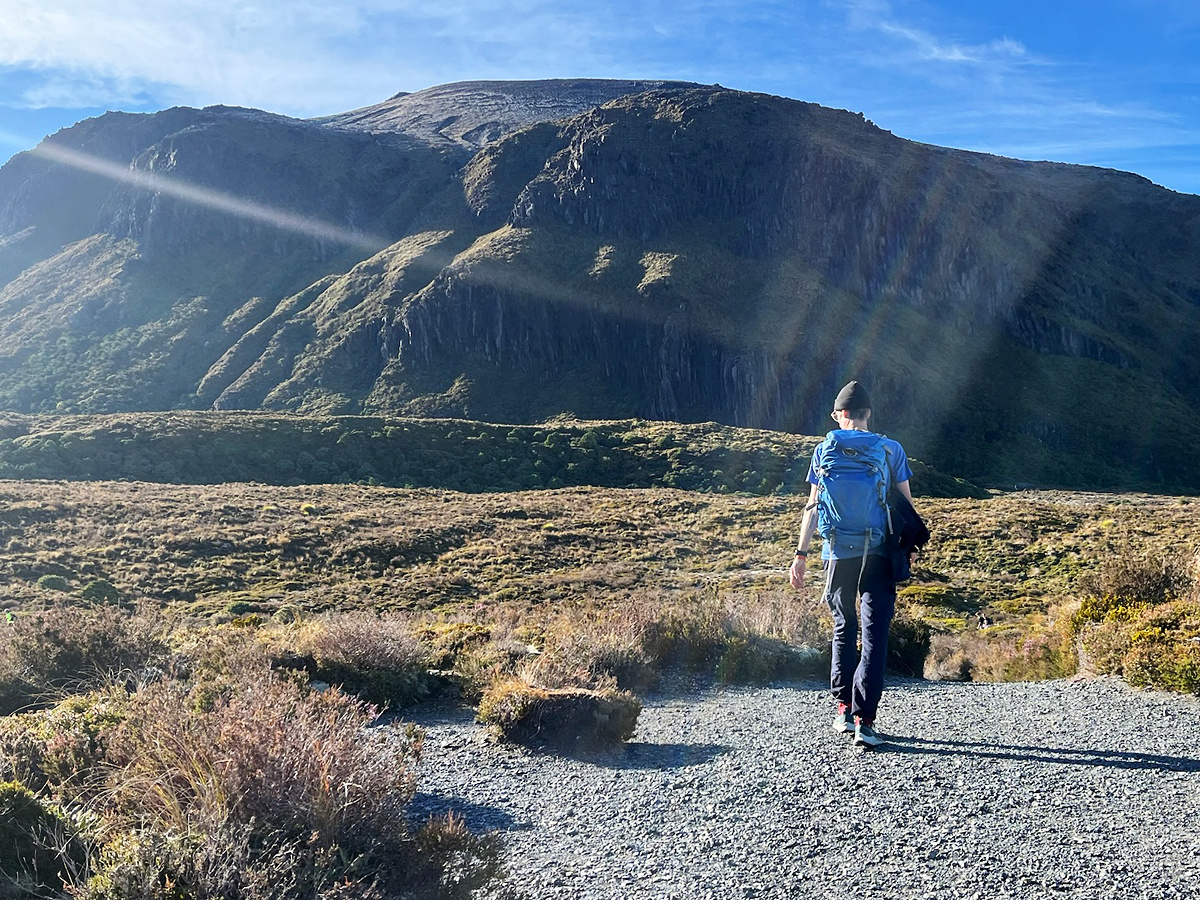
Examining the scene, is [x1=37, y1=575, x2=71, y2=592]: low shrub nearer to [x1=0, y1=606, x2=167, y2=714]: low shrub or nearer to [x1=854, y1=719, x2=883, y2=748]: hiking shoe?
[x1=0, y1=606, x2=167, y2=714]: low shrub

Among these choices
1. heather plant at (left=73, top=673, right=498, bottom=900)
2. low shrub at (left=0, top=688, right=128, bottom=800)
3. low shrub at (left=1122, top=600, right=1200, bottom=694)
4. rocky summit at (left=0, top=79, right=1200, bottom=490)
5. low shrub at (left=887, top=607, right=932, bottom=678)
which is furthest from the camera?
rocky summit at (left=0, top=79, right=1200, bottom=490)

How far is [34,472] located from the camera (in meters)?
40.8

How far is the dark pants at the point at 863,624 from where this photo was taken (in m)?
5.38

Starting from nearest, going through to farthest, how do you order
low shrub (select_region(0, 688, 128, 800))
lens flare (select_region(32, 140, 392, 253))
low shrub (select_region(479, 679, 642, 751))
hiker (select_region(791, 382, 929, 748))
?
low shrub (select_region(0, 688, 128, 800)) < hiker (select_region(791, 382, 929, 748)) < low shrub (select_region(479, 679, 642, 751)) < lens flare (select_region(32, 140, 392, 253))

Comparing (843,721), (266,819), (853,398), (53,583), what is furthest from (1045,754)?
(53,583)

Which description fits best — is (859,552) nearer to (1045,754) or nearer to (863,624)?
(863,624)

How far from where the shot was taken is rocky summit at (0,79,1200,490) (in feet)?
287

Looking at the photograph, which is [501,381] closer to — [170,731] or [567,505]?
[567,505]

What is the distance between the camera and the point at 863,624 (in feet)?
18.1

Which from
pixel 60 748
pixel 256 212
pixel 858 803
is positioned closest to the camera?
pixel 858 803

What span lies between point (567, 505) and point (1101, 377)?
3426 inches

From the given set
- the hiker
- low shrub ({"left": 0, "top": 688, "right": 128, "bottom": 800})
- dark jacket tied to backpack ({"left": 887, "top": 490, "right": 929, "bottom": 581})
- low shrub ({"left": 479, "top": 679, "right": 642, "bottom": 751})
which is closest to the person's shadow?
the hiker

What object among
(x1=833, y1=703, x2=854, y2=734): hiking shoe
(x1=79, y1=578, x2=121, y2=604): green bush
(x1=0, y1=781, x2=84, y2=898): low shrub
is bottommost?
(x1=79, y1=578, x2=121, y2=604): green bush

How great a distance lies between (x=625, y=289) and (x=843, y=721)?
89436 millimetres
